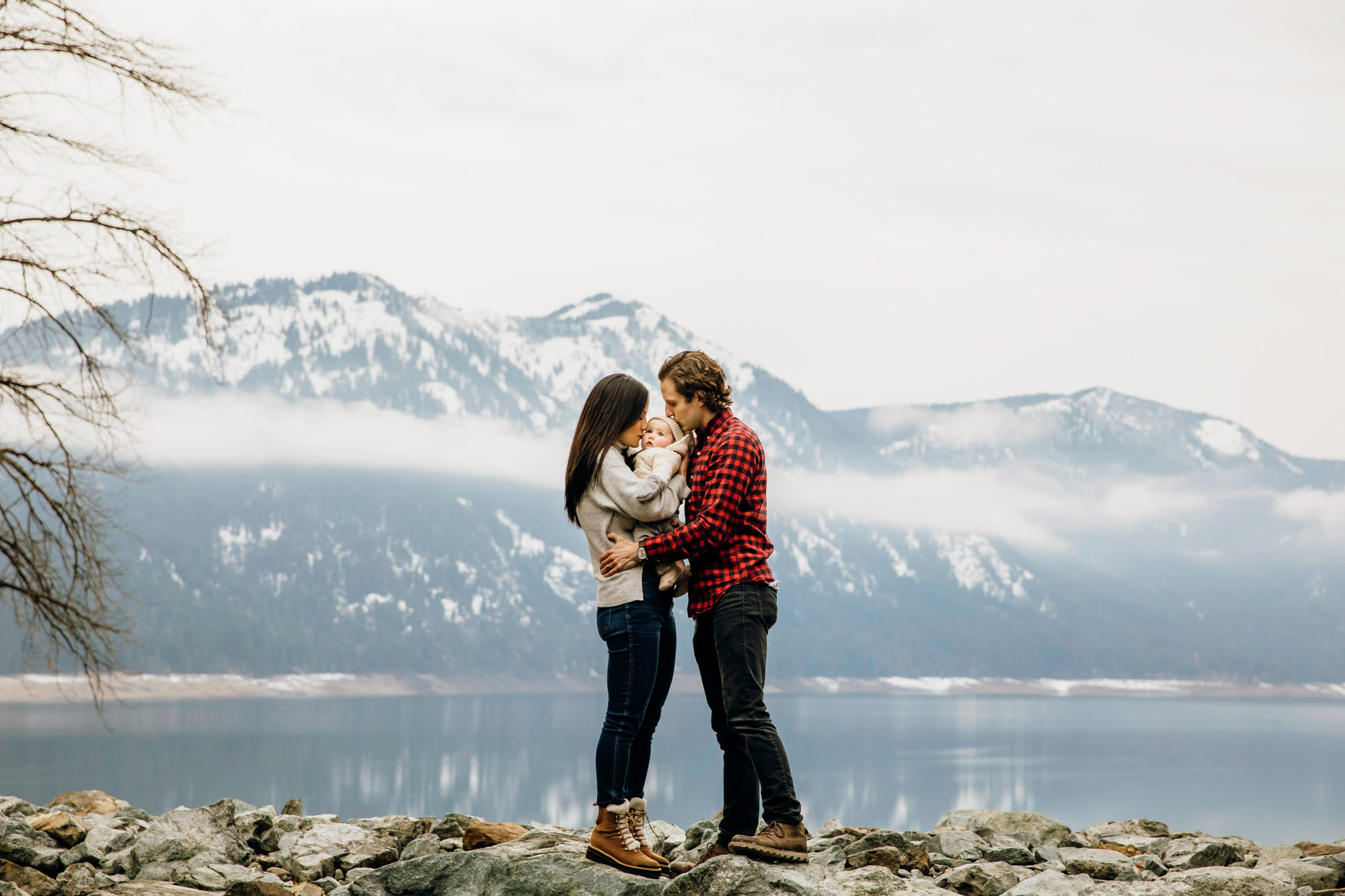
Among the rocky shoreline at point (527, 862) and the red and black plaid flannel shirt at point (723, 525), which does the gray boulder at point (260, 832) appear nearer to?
the rocky shoreline at point (527, 862)

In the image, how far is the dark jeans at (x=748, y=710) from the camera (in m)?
5.63

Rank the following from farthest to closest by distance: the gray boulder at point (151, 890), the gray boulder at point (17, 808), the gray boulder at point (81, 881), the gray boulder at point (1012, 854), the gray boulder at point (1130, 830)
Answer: the gray boulder at point (1130, 830) < the gray boulder at point (17, 808) < the gray boulder at point (1012, 854) < the gray boulder at point (81, 881) < the gray boulder at point (151, 890)

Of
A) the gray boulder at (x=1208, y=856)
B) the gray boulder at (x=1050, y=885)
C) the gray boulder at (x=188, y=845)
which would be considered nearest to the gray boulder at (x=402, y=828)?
the gray boulder at (x=188, y=845)

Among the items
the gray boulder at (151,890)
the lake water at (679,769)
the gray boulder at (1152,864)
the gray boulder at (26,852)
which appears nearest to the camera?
the gray boulder at (151,890)

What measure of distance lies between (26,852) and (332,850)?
68.8 inches

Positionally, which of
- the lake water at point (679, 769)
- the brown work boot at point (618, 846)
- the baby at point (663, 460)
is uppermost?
the baby at point (663, 460)

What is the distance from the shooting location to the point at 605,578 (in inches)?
227

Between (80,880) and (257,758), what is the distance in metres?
106

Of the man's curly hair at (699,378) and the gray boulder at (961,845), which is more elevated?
the man's curly hair at (699,378)

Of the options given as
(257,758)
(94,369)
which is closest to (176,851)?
(94,369)

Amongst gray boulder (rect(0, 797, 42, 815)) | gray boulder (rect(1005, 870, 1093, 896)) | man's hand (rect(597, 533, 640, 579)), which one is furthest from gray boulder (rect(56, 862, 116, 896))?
gray boulder (rect(1005, 870, 1093, 896))

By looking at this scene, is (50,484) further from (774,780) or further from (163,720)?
(163,720)

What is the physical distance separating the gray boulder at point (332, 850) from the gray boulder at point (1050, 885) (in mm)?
3807

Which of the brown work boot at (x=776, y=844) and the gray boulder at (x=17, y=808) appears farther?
the gray boulder at (x=17, y=808)
